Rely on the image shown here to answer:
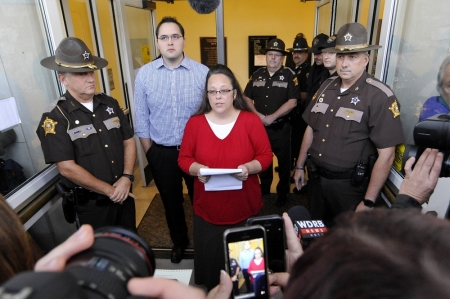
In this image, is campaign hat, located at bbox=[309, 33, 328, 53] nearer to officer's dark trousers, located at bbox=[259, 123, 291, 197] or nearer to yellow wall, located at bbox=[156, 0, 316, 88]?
officer's dark trousers, located at bbox=[259, 123, 291, 197]

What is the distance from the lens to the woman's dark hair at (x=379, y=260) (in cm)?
30

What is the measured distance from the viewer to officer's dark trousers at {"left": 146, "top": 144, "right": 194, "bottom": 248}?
83.5 inches

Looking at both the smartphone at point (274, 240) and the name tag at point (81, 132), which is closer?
the smartphone at point (274, 240)

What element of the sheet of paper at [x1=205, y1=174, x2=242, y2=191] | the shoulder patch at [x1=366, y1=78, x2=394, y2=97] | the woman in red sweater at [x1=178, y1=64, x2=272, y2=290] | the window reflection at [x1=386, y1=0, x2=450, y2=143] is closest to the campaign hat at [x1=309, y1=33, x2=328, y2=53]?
the window reflection at [x1=386, y1=0, x2=450, y2=143]

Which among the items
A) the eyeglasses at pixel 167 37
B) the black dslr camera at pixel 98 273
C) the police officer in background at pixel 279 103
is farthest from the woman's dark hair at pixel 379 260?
the police officer in background at pixel 279 103

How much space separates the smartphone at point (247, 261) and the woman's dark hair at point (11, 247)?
508 mm

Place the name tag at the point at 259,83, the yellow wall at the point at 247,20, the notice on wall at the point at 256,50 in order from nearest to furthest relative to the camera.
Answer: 1. the name tag at the point at 259,83
2. the yellow wall at the point at 247,20
3. the notice on wall at the point at 256,50

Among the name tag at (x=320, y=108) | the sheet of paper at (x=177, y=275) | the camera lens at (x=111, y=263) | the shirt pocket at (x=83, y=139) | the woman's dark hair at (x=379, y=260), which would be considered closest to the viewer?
the woman's dark hair at (x=379, y=260)

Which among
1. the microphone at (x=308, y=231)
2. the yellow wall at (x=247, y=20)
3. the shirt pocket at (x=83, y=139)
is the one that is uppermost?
the yellow wall at (x=247, y=20)

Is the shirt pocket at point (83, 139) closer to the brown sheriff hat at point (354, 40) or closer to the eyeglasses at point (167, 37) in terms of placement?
the eyeglasses at point (167, 37)

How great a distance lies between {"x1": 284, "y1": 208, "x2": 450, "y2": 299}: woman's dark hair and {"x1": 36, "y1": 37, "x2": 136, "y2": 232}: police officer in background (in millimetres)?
1610

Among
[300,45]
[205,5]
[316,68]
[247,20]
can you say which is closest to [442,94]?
[205,5]

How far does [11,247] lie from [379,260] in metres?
0.62

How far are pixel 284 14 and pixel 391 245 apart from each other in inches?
222
